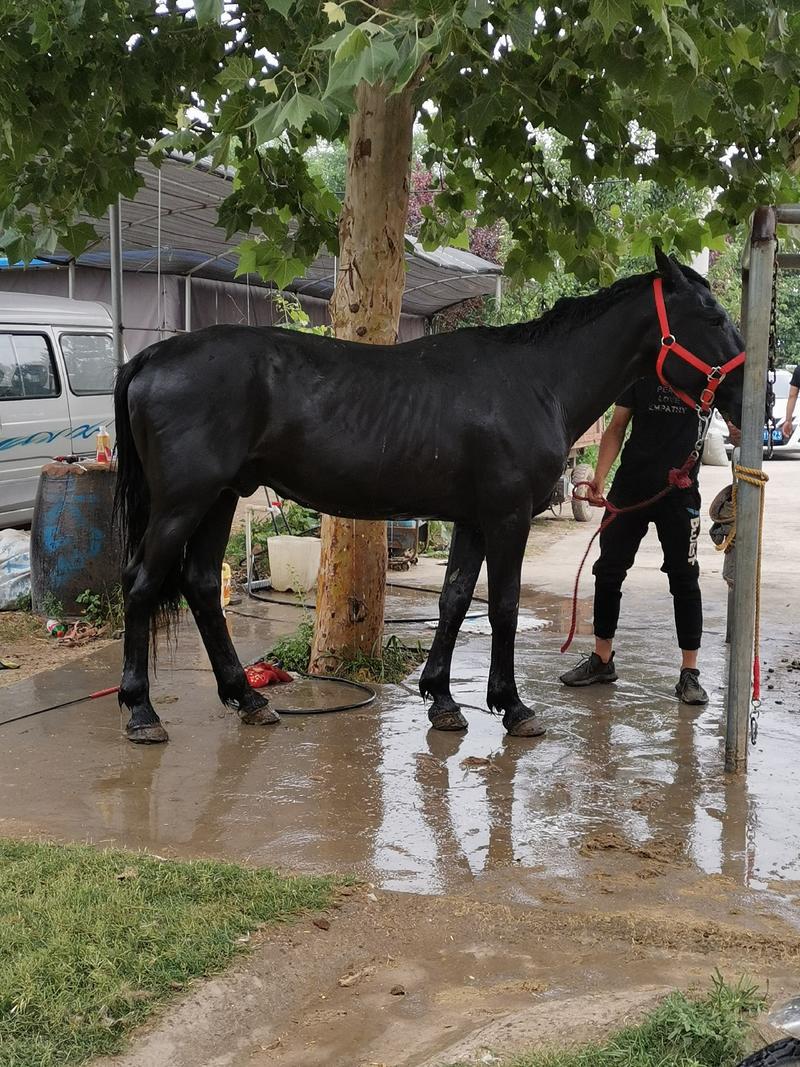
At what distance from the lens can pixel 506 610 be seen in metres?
5.47

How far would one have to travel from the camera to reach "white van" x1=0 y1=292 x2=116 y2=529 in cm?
1138

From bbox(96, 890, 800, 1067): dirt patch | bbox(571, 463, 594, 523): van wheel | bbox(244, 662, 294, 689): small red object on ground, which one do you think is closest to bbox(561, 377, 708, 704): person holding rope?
bbox(244, 662, 294, 689): small red object on ground

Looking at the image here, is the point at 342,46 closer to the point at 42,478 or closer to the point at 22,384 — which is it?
the point at 42,478

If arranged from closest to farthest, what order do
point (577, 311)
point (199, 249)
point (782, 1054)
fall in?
1. point (782, 1054)
2. point (577, 311)
3. point (199, 249)

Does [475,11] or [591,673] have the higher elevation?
[475,11]

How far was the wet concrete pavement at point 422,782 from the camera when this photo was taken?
3.98 metres

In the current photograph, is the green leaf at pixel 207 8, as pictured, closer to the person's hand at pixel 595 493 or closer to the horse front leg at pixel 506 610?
the horse front leg at pixel 506 610

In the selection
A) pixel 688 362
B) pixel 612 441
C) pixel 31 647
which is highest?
pixel 688 362

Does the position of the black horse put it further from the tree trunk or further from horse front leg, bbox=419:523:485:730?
the tree trunk

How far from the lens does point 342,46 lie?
3023mm

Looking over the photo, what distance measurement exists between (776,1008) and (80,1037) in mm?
1669

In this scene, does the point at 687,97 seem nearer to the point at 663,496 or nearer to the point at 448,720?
the point at 663,496

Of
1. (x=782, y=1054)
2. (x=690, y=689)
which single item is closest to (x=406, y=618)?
(x=690, y=689)

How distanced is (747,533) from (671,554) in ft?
3.80
